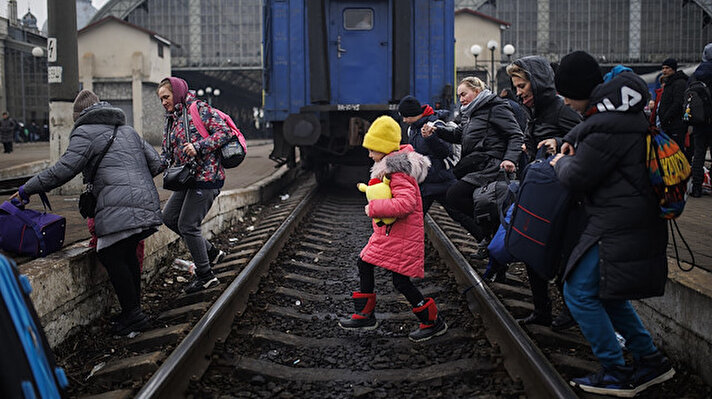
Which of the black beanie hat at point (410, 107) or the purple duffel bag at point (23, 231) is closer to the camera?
the purple duffel bag at point (23, 231)

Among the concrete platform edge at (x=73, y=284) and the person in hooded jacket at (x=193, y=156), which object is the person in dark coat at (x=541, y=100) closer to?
the person in hooded jacket at (x=193, y=156)

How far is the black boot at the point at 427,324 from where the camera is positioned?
3.95m

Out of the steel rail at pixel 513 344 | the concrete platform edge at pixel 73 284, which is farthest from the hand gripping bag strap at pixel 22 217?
the steel rail at pixel 513 344

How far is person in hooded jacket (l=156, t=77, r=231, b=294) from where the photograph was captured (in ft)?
15.9

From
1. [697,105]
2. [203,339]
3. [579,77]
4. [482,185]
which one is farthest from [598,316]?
[697,105]

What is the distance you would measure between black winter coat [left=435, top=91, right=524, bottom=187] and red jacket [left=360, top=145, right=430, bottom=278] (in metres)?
1.24

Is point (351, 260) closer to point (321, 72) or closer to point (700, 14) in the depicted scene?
point (321, 72)

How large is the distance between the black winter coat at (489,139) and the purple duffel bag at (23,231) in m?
3.11

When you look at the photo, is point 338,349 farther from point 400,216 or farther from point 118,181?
point 118,181

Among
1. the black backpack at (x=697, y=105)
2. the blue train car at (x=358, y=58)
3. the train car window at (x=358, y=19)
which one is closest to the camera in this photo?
the black backpack at (x=697, y=105)

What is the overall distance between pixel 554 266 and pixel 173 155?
304 cm

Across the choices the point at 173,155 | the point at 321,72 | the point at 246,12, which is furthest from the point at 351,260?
the point at 246,12

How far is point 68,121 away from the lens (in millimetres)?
7871

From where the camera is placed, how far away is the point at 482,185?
5.13 metres
